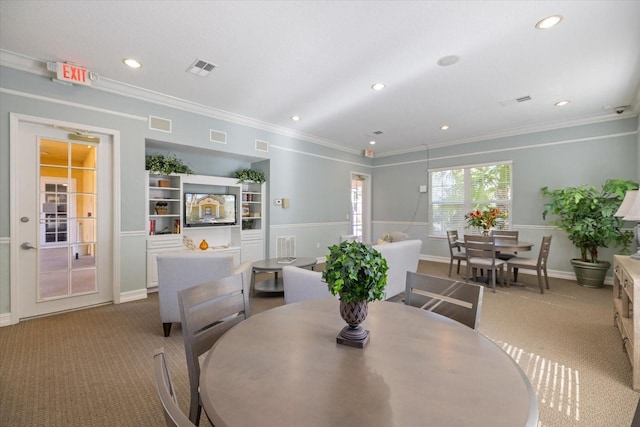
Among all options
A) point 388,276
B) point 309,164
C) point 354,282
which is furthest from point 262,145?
point 354,282

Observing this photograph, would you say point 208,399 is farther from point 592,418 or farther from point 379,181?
point 379,181

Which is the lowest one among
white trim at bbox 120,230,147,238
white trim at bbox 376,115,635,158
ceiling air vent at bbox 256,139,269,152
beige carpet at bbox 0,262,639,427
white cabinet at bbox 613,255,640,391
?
beige carpet at bbox 0,262,639,427

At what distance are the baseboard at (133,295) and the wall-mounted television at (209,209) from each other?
124cm

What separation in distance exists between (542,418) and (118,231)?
185 inches

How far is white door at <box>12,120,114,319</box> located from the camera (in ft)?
10.9

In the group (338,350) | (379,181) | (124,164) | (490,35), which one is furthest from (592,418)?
→ (379,181)

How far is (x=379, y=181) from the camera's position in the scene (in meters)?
8.12

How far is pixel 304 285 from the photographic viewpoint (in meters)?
2.57

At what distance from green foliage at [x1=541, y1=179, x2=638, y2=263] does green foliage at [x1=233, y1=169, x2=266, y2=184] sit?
17.2ft

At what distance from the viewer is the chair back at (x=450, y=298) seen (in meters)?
1.42

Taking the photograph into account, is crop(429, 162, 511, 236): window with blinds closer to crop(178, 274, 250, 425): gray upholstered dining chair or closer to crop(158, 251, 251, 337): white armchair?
crop(158, 251, 251, 337): white armchair

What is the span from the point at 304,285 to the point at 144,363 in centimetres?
145

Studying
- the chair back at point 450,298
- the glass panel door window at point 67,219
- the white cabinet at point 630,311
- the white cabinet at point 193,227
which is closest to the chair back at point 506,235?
the white cabinet at point 630,311

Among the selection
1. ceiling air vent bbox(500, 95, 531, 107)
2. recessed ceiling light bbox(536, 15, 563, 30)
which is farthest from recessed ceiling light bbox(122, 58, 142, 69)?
ceiling air vent bbox(500, 95, 531, 107)
